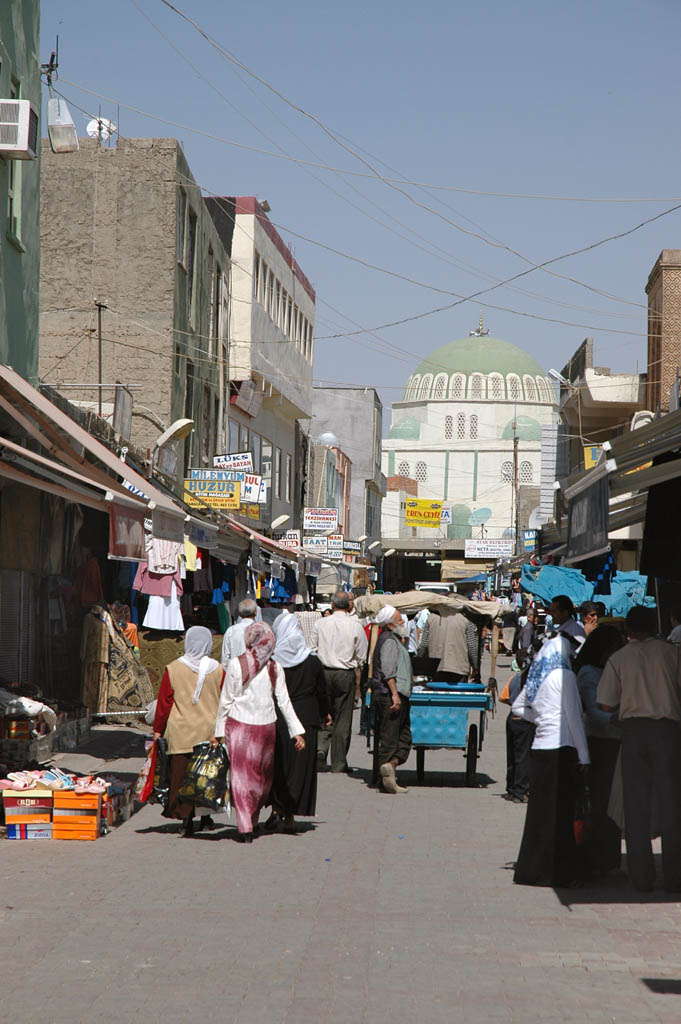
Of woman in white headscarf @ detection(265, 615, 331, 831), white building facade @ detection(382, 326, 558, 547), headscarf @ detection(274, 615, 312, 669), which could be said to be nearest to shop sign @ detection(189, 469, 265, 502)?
headscarf @ detection(274, 615, 312, 669)

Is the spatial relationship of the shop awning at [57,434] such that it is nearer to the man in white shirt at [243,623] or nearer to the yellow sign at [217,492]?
the man in white shirt at [243,623]

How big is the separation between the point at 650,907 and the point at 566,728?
1.20 meters

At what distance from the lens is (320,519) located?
38.3 meters

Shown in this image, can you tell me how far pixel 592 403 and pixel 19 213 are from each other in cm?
2596

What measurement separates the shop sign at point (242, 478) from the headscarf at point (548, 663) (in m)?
15.3

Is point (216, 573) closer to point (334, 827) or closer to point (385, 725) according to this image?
point (385, 725)

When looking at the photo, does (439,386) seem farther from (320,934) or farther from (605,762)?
(320,934)

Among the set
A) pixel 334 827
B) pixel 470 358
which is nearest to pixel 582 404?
pixel 334 827

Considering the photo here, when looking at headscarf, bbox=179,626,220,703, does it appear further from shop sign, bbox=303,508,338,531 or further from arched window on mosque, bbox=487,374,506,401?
arched window on mosque, bbox=487,374,506,401

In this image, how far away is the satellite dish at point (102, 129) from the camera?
23250 millimetres

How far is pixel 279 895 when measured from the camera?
287 inches

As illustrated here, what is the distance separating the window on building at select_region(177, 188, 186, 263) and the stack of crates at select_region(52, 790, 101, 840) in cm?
1580

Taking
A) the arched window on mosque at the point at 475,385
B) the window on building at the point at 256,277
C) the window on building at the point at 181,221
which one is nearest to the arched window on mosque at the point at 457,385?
the arched window on mosque at the point at 475,385

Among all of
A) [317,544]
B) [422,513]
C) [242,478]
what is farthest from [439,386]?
[242,478]
